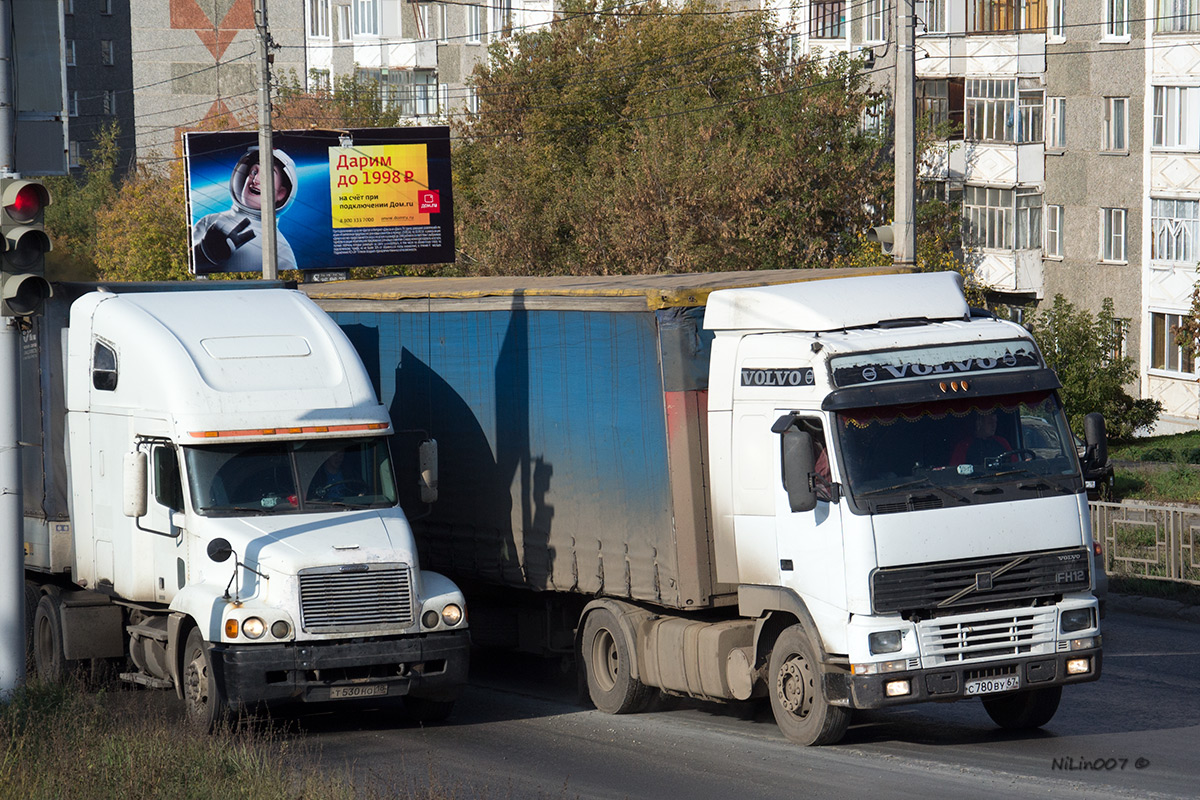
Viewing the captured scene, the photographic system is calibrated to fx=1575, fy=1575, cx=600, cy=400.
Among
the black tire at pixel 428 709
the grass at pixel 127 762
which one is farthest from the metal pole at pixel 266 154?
the grass at pixel 127 762

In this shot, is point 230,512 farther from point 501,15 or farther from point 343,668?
point 501,15

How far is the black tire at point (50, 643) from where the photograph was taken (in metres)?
14.2

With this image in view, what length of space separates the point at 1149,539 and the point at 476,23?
164 ft

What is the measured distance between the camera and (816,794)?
9734 mm

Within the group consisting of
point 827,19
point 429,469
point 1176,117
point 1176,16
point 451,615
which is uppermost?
point 827,19

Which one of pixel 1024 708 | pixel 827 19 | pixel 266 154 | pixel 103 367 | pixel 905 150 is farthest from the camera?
pixel 827 19

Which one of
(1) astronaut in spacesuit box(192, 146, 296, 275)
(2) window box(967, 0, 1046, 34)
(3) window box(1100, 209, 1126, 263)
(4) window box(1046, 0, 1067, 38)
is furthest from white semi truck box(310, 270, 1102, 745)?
(2) window box(967, 0, 1046, 34)

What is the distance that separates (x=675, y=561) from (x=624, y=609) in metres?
1.10

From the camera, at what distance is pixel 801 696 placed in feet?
36.7

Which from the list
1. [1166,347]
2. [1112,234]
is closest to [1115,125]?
[1112,234]

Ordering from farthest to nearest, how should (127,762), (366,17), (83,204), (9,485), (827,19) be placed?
1. (366,17)
2. (83,204)
3. (827,19)
4. (9,485)
5. (127,762)

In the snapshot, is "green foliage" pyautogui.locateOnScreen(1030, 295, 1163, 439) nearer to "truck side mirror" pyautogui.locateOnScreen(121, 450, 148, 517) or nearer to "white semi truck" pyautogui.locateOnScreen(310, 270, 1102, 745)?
"white semi truck" pyautogui.locateOnScreen(310, 270, 1102, 745)

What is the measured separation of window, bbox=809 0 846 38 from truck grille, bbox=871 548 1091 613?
42557 millimetres

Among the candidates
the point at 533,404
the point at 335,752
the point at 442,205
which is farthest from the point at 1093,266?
the point at 335,752
